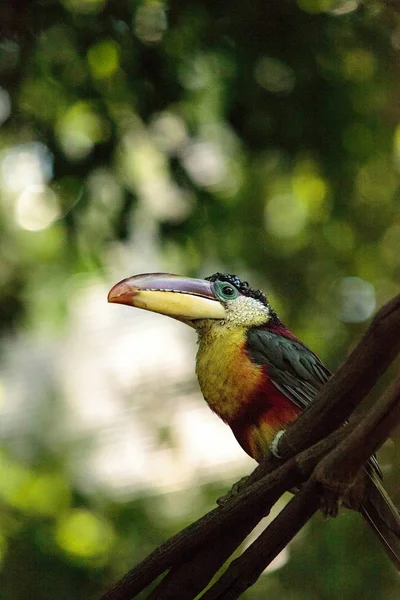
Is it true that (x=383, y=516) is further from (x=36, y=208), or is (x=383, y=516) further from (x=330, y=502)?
(x=36, y=208)

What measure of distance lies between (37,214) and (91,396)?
1.69m

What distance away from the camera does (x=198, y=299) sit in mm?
1412

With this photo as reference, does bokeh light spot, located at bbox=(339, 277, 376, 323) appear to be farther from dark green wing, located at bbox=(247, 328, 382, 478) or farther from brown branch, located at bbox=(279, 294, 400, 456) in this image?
brown branch, located at bbox=(279, 294, 400, 456)

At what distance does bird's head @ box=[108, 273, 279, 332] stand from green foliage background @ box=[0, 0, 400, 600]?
3.28 ft

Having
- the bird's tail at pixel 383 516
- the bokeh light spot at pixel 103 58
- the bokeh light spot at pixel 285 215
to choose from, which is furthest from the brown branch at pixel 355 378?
the bokeh light spot at pixel 103 58

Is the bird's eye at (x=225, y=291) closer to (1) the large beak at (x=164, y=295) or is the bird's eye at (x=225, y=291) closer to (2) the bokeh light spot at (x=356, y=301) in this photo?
(1) the large beak at (x=164, y=295)

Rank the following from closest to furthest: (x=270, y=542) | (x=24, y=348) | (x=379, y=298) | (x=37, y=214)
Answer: (x=270, y=542)
(x=379, y=298)
(x=37, y=214)
(x=24, y=348)

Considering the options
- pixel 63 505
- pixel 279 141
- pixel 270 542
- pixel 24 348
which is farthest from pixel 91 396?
pixel 270 542

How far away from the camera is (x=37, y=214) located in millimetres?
3111

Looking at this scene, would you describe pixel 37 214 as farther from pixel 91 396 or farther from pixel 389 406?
pixel 389 406

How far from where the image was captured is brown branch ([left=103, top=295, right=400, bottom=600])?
0.91 meters

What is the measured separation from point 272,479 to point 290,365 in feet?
1.48

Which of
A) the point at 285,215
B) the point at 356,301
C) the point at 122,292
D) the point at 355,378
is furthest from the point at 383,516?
the point at 285,215


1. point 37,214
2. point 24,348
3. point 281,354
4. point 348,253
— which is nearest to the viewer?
point 281,354
